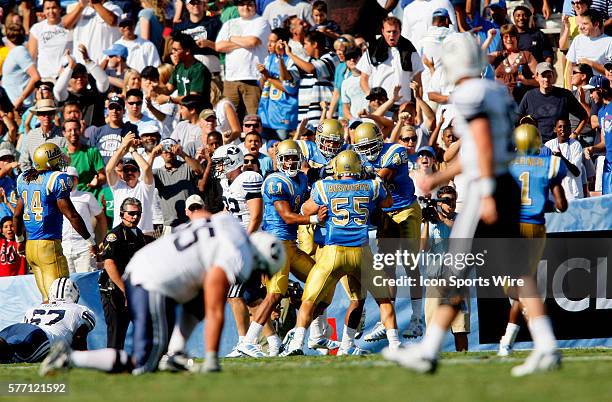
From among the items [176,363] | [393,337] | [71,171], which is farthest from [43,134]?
[176,363]

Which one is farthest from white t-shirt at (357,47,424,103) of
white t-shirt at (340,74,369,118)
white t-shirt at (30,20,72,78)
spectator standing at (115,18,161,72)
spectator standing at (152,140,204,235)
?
white t-shirt at (30,20,72,78)

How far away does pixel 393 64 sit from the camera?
1455 centimetres

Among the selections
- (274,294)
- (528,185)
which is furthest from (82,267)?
(528,185)

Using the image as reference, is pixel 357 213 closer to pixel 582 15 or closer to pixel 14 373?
pixel 14 373

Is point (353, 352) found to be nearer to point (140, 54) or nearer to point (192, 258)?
point (192, 258)

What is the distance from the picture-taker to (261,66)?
46.9ft

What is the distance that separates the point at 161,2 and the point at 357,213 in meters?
7.79

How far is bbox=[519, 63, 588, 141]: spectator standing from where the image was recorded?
1338cm

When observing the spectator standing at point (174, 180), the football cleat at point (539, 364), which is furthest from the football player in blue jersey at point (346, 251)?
the football cleat at point (539, 364)

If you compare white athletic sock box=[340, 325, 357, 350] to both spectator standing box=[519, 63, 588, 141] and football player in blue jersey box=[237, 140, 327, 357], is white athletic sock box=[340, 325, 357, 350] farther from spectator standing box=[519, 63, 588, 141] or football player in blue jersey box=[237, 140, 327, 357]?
spectator standing box=[519, 63, 588, 141]

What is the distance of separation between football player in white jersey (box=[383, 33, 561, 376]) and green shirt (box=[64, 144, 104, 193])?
7.35m

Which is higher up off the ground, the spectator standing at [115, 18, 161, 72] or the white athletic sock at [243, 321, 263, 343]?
the spectator standing at [115, 18, 161, 72]

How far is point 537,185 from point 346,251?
2.01 metres

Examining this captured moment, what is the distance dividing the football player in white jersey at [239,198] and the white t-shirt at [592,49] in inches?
182
